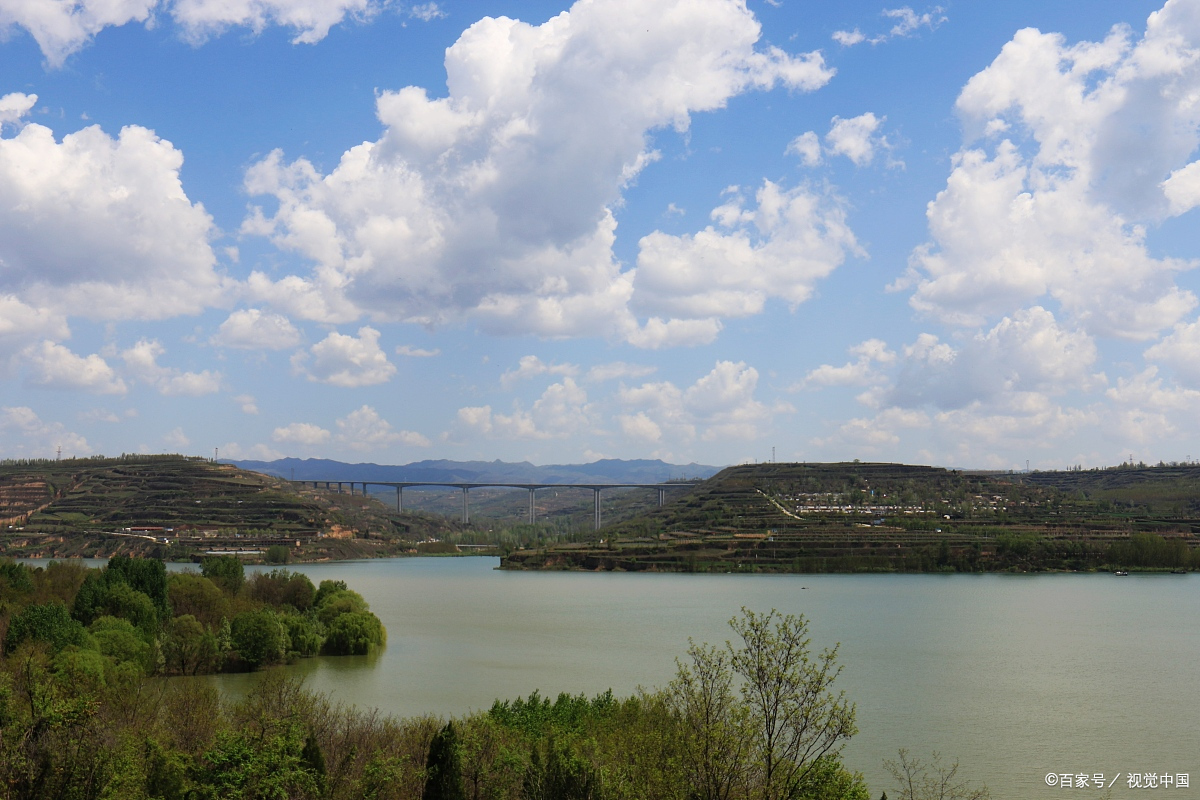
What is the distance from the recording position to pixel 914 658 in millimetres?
50000

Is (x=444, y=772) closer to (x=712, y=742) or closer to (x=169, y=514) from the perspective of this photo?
(x=712, y=742)

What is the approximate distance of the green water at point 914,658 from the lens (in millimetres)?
31203

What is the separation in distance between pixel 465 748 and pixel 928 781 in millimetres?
11885

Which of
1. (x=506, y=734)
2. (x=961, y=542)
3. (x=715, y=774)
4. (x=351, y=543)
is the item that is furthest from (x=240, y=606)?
(x=351, y=543)

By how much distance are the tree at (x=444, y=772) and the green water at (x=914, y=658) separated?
459 inches

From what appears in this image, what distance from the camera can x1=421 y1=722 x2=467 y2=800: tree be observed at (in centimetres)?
1878

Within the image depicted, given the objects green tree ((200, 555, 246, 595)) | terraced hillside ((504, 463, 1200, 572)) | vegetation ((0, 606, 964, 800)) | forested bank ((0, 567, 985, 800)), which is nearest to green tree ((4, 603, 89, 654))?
forested bank ((0, 567, 985, 800))

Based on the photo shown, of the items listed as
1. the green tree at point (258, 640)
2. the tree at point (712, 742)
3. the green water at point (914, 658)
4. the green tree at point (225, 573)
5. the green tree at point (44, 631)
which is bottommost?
the green water at point (914, 658)

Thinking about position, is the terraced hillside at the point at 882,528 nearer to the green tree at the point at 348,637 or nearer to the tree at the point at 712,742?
the green tree at the point at 348,637

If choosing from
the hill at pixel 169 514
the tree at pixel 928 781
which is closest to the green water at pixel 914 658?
the tree at pixel 928 781

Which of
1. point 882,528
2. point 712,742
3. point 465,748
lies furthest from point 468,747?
point 882,528

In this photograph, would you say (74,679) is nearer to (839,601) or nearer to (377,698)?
(377,698)

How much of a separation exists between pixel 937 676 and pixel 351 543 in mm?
126346

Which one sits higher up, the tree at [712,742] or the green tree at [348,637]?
the tree at [712,742]
